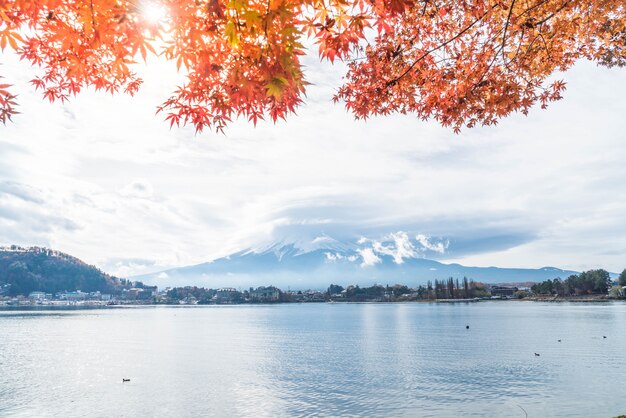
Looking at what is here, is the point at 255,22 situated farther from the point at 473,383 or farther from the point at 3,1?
the point at 473,383

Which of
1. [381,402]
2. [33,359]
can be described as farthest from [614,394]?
[33,359]

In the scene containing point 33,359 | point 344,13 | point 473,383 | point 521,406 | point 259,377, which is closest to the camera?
point 344,13

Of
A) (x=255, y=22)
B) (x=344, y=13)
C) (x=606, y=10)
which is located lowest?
(x=255, y=22)

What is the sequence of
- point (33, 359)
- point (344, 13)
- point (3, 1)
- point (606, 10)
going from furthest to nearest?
point (33, 359) < point (606, 10) < point (344, 13) < point (3, 1)

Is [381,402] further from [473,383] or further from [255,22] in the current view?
[255,22]

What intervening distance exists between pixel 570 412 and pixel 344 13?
3655cm

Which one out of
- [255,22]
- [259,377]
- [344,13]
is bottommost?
[259,377]

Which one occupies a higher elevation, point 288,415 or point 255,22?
point 255,22

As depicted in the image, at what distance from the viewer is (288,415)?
1308 inches

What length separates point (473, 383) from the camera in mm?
42781

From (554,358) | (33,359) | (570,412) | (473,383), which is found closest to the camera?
(570,412)

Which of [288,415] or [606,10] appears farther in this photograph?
[288,415]

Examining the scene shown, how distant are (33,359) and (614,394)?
7379 centimetres

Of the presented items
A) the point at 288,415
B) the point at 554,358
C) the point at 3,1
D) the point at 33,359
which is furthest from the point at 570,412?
the point at 33,359
